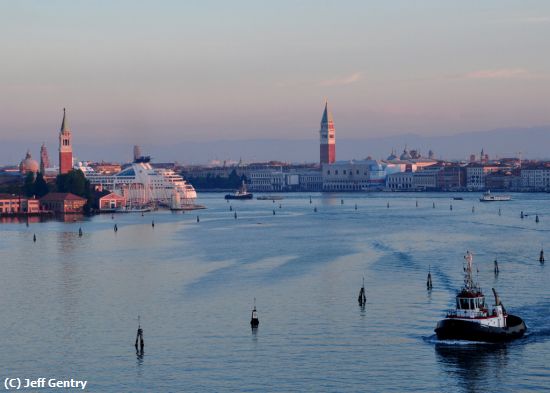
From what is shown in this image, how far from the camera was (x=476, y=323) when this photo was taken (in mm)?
19141

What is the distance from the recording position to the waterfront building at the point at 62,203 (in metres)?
66.3

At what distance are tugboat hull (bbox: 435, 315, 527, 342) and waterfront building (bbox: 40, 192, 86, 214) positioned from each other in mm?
49130

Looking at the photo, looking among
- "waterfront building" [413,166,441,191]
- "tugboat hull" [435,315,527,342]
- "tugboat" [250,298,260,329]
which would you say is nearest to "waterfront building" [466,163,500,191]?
"waterfront building" [413,166,441,191]

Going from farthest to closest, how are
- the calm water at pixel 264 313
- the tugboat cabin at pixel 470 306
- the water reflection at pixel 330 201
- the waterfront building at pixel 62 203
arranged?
the water reflection at pixel 330 201 < the waterfront building at pixel 62 203 < the tugboat cabin at pixel 470 306 < the calm water at pixel 264 313

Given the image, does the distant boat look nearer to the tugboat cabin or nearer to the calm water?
the calm water

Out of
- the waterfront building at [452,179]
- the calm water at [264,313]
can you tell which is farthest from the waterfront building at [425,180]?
the calm water at [264,313]

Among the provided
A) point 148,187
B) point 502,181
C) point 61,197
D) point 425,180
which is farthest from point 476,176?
point 61,197

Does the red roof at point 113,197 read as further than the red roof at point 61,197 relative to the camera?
Yes

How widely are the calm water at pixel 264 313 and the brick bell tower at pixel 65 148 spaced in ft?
149

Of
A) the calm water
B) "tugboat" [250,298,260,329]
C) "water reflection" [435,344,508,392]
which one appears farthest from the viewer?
"tugboat" [250,298,260,329]

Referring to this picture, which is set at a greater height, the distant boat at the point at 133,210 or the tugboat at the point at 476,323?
the distant boat at the point at 133,210

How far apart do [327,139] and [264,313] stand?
119801 millimetres

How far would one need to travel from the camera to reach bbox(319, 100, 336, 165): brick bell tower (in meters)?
139

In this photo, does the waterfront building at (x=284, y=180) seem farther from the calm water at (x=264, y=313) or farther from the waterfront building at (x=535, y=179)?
the calm water at (x=264, y=313)
